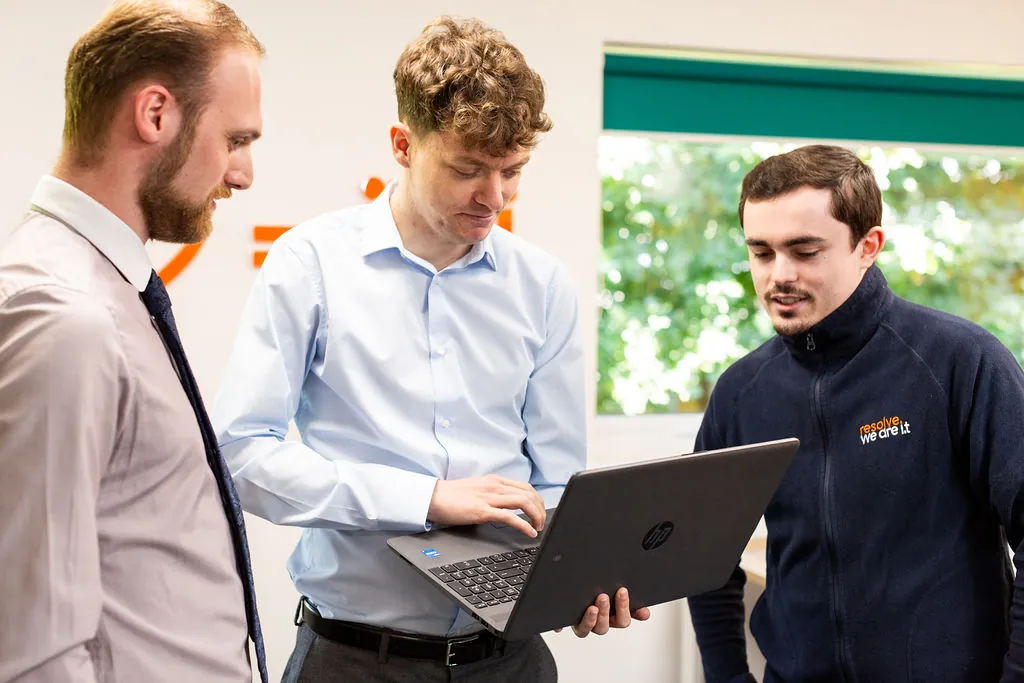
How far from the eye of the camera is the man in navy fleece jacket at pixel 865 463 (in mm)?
1386

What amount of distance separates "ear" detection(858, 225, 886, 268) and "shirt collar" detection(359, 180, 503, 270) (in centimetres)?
60

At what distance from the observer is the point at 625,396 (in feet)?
10.2

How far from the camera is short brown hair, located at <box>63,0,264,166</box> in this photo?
917 mm

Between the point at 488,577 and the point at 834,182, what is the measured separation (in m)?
0.83

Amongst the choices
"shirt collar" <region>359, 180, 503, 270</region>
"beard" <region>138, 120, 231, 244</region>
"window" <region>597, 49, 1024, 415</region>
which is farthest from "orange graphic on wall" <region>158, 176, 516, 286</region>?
"beard" <region>138, 120, 231, 244</region>

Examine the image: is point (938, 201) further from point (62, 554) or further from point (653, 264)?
point (62, 554)

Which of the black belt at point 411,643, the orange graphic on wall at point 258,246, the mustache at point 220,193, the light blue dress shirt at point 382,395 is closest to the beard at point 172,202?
the mustache at point 220,193

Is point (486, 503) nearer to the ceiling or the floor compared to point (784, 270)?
nearer to the floor

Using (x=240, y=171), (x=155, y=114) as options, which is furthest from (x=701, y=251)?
(x=155, y=114)

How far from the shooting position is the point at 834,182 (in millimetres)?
1520

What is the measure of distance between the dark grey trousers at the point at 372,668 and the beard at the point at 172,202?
25.2 inches

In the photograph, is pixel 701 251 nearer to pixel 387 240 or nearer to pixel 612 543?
pixel 387 240

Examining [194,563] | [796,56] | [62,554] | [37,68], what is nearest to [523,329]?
[194,563]

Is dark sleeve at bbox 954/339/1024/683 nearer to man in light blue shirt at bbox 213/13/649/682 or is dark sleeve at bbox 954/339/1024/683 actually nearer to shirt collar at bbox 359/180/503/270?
man in light blue shirt at bbox 213/13/649/682
